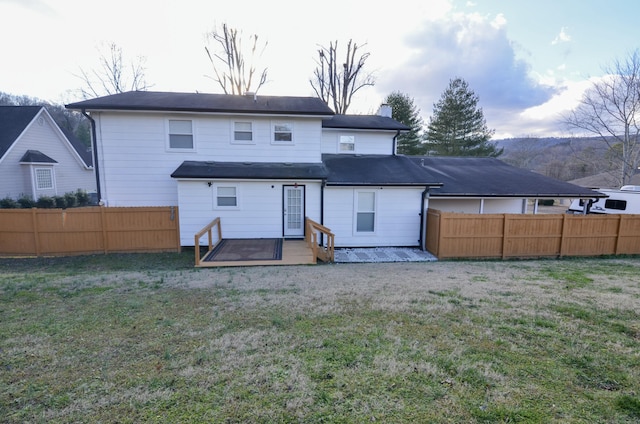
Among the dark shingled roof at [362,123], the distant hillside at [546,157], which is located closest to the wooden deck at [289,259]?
the dark shingled roof at [362,123]

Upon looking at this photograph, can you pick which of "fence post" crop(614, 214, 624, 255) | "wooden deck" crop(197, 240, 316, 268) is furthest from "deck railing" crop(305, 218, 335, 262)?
"fence post" crop(614, 214, 624, 255)

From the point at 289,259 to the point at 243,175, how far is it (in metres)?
3.93

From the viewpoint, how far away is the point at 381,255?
11609 mm

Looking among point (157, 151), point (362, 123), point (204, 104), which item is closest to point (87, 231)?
point (157, 151)

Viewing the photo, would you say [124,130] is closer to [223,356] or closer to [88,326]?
[88,326]

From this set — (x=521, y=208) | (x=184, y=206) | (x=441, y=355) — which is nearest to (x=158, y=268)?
(x=184, y=206)

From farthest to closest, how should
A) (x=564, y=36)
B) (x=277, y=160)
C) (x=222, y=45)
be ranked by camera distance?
(x=222, y=45)
(x=564, y=36)
(x=277, y=160)

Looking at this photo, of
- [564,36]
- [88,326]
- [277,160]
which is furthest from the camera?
[564,36]

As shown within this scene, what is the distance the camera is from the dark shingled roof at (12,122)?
17.4 meters

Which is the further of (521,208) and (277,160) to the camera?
(521,208)

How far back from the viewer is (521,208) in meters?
15.5

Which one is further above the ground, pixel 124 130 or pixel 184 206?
pixel 124 130

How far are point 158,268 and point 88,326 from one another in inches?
201

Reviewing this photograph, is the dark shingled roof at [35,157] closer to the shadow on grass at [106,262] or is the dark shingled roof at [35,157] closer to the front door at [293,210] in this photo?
the shadow on grass at [106,262]
